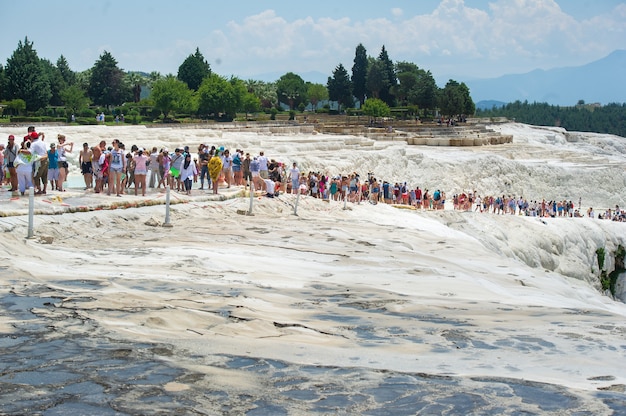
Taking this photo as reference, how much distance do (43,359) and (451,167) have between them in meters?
39.4

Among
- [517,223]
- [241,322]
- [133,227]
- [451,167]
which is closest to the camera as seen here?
[241,322]

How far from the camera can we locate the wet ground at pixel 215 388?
5.69m

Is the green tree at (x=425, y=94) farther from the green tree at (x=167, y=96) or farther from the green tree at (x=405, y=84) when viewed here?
the green tree at (x=167, y=96)

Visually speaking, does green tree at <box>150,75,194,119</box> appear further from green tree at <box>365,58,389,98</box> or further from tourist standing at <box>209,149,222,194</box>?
tourist standing at <box>209,149,222,194</box>

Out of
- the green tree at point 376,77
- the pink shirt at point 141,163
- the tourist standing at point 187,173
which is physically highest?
the green tree at point 376,77

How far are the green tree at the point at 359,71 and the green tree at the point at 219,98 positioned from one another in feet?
97.3

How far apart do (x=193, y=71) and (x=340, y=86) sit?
18.4m

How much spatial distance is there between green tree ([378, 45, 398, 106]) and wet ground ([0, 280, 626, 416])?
90648 millimetres

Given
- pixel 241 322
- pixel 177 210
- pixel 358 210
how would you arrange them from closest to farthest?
pixel 241 322
pixel 177 210
pixel 358 210

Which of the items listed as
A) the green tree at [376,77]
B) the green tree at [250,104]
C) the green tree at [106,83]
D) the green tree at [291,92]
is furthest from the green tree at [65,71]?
the green tree at [376,77]

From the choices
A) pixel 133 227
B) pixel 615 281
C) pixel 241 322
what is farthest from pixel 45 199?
pixel 615 281

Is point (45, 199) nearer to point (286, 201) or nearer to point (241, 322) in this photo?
point (286, 201)

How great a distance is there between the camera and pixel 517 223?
2355 cm

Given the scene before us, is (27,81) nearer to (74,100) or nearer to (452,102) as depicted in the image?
(74,100)
